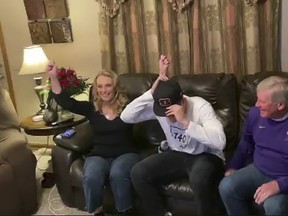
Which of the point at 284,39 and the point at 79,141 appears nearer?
the point at 79,141

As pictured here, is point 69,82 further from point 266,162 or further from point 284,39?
point 284,39

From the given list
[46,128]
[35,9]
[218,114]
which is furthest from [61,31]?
[218,114]

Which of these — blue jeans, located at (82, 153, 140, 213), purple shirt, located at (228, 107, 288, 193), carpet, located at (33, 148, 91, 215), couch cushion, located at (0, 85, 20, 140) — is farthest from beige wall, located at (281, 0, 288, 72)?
couch cushion, located at (0, 85, 20, 140)

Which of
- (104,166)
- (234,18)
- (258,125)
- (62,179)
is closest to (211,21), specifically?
(234,18)

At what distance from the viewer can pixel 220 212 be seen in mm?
2049

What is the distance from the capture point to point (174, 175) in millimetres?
2137

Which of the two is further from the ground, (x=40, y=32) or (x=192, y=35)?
(x=40, y=32)

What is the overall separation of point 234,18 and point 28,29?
1997 mm

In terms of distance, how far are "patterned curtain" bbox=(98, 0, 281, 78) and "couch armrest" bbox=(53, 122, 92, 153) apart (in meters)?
0.79

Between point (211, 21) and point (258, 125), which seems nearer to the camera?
point (258, 125)

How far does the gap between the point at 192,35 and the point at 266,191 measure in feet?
4.84

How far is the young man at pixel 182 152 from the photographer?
1.98 metres

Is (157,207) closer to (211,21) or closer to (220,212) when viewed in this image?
(220,212)

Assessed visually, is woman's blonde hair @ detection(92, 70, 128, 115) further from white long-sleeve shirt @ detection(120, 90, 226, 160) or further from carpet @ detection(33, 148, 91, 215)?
carpet @ detection(33, 148, 91, 215)
